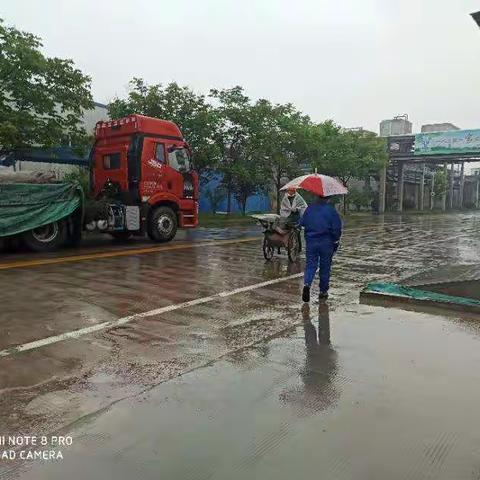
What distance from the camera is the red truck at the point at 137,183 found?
535 inches

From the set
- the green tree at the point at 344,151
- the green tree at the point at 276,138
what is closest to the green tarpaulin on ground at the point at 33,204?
the green tree at the point at 276,138

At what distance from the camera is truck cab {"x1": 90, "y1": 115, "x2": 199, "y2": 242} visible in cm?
1391

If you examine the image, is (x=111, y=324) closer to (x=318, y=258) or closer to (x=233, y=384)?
(x=233, y=384)

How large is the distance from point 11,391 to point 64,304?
296cm

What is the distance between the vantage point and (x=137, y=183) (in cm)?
1404

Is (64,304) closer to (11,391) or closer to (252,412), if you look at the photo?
(11,391)

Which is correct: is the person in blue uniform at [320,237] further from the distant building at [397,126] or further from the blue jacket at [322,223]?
the distant building at [397,126]

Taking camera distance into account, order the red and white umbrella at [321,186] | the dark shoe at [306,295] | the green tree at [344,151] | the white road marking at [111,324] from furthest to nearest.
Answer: the green tree at [344,151], the red and white umbrella at [321,186], the dark shoe at [306,295], the white road marking at [111,324]

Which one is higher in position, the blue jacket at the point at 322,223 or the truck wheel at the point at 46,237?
the blue jacket at the point at 322,223

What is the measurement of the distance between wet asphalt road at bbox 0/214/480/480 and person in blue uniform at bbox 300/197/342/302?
0.49 m

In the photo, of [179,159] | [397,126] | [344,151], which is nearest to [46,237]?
[179,159]

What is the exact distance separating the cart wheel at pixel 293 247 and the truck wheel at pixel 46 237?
574cm

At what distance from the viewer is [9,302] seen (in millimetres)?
6930

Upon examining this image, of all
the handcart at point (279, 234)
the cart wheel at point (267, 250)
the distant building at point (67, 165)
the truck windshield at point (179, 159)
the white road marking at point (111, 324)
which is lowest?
the white road marking at point (111, 324)
